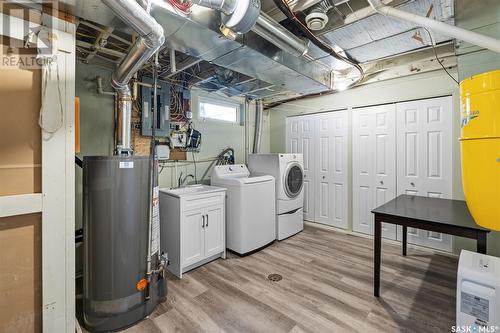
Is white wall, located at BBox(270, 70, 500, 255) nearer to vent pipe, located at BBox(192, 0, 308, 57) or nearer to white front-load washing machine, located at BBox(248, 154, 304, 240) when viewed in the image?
white front-load washing machine, located at BBox(248, 154, 304, 240)

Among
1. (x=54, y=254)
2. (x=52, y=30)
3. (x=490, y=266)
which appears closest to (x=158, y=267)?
(x=54, y=254)

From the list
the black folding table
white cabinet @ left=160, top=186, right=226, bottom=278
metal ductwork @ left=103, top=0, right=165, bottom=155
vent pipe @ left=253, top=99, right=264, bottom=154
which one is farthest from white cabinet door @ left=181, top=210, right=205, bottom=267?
vent pipe @ left=253, top=99, right=264, bottom=154

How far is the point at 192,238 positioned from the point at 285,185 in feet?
5.41

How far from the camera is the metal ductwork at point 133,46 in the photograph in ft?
4.09

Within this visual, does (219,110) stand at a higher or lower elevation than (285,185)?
higher

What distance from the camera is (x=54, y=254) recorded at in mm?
1431

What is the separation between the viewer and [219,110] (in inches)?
154

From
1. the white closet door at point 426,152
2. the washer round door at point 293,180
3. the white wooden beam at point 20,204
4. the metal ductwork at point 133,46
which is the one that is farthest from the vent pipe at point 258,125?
the white wooden beam at point 20,204

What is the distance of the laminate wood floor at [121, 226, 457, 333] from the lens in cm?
177

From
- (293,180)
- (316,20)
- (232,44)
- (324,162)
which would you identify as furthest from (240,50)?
(324,162)

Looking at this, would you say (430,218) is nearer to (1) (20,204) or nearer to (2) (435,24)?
(2) (435,24)

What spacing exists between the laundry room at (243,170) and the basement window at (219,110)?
3 centimetres

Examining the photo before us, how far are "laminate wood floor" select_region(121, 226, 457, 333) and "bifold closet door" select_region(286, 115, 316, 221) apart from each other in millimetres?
1231

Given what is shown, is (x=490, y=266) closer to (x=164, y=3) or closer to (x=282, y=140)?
(x=164, y=3)
